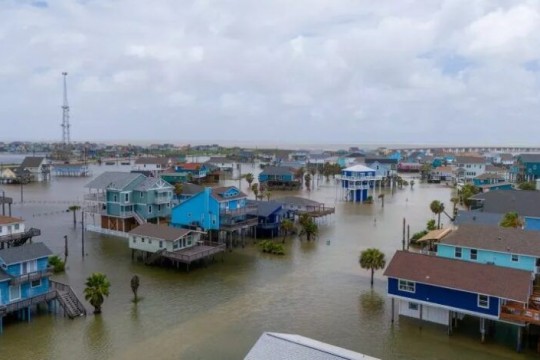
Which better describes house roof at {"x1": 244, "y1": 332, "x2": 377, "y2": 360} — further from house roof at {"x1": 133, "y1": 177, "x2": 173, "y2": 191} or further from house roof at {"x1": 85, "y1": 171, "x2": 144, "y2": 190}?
house roof at {"x1": 85, "y1": 171, "x2": 144, "y2": 190}

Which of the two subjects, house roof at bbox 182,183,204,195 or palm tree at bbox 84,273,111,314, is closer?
palm tree at bbox 84,273,111,314

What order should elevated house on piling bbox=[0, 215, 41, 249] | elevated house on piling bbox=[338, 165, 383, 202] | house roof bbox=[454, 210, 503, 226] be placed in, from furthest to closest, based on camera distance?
1. elevated house on piling bbox=[338, 165, 383, 202]
2. house roof bbox=[454, 210, 503, 226]
3. elevated house on piling bbox=[0, 215, 41, 249]

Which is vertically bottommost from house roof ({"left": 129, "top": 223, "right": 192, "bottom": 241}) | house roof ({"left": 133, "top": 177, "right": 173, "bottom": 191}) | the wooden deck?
the wooden deck

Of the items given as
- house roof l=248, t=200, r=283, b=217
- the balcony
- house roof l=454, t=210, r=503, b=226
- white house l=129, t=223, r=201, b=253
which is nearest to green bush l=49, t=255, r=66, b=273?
white house l=129, t=223, r=201, b=253

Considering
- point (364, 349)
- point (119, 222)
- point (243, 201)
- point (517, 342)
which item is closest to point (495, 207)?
point (243, 201)

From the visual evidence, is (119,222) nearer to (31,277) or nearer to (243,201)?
(243,201)

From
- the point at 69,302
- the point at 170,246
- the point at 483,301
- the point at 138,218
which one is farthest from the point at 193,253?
the point at 483,301

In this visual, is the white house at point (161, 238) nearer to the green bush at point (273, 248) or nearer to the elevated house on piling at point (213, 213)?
the elevated house on piling at point (213, 213)

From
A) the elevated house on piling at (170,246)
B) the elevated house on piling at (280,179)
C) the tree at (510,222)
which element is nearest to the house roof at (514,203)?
the tree at (510,222)
